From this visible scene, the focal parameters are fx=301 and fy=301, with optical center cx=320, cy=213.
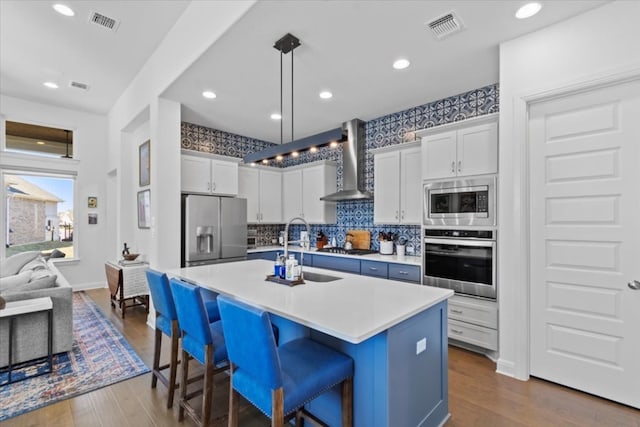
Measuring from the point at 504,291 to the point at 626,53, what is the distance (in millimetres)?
1977

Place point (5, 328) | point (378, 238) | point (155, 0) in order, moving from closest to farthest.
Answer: point (5, 328) < point (155, 0) < point (378, 238)

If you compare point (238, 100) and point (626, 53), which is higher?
point (238, 100)

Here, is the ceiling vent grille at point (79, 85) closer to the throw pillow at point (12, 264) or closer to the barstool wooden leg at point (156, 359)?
the throw pillow at point (12, 264)

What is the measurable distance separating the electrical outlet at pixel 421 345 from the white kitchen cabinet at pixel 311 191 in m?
3.46

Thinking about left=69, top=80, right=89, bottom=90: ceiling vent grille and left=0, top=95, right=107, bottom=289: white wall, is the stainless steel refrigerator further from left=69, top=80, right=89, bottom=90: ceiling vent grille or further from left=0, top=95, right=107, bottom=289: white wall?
left=0, top=95, right=107, bottom=289: white wall

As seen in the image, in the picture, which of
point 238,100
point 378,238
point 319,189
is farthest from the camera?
point 319,189

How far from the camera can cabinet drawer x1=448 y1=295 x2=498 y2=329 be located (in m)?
2.94

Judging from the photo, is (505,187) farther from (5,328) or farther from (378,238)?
(5,328)

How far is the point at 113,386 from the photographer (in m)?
2.52

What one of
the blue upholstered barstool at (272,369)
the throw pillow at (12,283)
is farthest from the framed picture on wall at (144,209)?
the blue upholstered barstool at (272,369)

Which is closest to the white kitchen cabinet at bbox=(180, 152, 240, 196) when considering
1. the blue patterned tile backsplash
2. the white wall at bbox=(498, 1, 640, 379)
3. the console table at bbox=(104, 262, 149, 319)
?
the blue patterned tile backsplash

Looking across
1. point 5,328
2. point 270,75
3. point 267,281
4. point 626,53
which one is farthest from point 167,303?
point 626,53

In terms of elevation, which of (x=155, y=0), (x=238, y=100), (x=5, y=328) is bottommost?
(x=5, y=328)

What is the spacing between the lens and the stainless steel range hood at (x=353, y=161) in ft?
15.3
